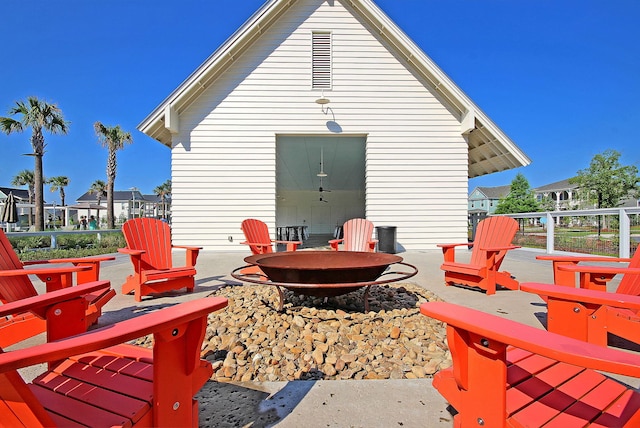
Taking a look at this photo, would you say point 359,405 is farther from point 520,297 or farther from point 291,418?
point 520,297

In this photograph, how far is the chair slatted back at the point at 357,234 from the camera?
5211 millimetres

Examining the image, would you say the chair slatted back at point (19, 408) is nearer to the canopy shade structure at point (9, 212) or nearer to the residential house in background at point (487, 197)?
the canopy shade structure at point (9, 212)

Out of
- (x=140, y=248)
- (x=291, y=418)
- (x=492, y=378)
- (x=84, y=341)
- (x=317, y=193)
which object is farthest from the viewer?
(x=317, y=193)

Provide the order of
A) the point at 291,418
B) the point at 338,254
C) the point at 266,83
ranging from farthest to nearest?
1. the point at 266,83
2. the point at 338,254
3. the point at 291,418

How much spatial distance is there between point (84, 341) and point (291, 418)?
3.47 feet

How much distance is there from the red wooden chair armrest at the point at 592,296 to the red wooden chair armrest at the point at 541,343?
590mm

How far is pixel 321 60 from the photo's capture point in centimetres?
788

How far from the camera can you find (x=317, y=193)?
64.8 feet

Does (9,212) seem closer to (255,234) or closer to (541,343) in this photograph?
(255,234)


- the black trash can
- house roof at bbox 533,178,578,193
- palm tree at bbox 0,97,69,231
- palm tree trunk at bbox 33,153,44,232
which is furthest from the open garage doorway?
house roof at bbox 533,178,578,193

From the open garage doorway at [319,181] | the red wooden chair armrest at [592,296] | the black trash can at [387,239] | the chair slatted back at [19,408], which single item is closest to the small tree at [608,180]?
the open garage doorway at [319,181]

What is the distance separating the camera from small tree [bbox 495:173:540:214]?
35.4 m

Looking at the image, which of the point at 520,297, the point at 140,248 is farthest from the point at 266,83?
the point at 520,297

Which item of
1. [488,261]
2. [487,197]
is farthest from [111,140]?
[487,197]
